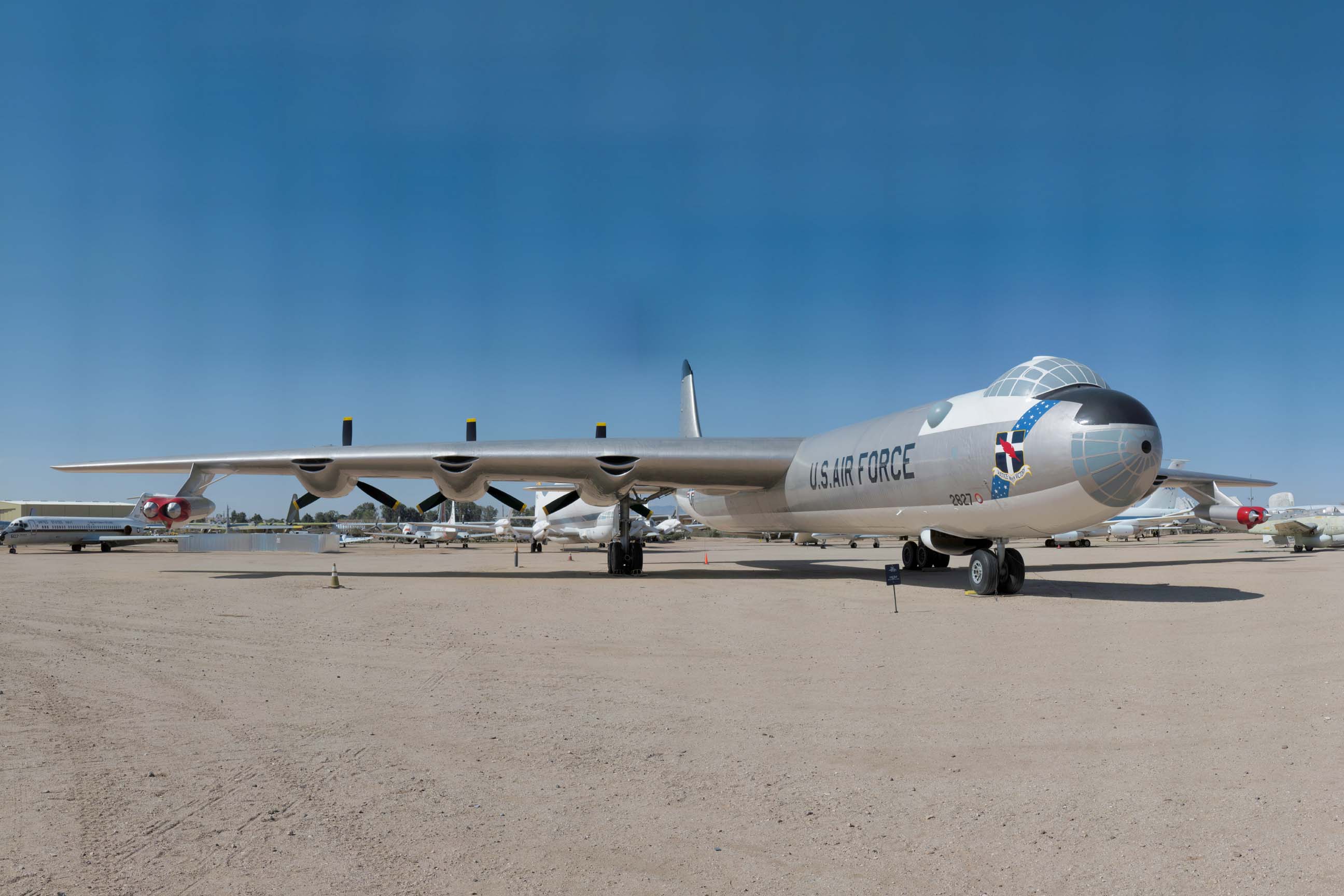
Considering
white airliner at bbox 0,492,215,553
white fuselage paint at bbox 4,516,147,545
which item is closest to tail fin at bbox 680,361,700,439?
white airliner at bbox 0,492,215,553

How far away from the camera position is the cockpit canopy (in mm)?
16875

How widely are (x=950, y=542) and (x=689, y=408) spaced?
19.1m

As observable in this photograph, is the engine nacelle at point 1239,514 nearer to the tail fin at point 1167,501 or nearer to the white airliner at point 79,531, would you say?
the tail fin at point 1167,501

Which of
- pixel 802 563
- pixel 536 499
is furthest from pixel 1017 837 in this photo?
pixel 536 499

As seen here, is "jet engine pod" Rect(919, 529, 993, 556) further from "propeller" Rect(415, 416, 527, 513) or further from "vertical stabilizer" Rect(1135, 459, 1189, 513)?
"vertical stabilizer" Rect(1135, 459, 1189, 513)

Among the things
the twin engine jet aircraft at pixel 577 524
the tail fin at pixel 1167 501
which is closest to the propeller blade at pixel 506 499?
the twin engine jet aircraft at pixel 577 524

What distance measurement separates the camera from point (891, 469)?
19891 mm

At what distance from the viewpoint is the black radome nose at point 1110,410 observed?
15.4 meters

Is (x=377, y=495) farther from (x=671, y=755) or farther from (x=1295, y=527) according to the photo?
(x=1295, y=527)

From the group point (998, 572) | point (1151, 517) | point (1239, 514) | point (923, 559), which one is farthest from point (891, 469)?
point (1151, 517)

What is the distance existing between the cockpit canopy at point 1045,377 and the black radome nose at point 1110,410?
0.74 m

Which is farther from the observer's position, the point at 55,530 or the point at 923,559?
the point at 55,530

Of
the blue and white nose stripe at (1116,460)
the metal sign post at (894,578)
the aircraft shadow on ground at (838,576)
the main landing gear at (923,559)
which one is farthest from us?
the main landing gear at (923,559)

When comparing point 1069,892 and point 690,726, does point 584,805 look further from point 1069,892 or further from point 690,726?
point 1069,892
